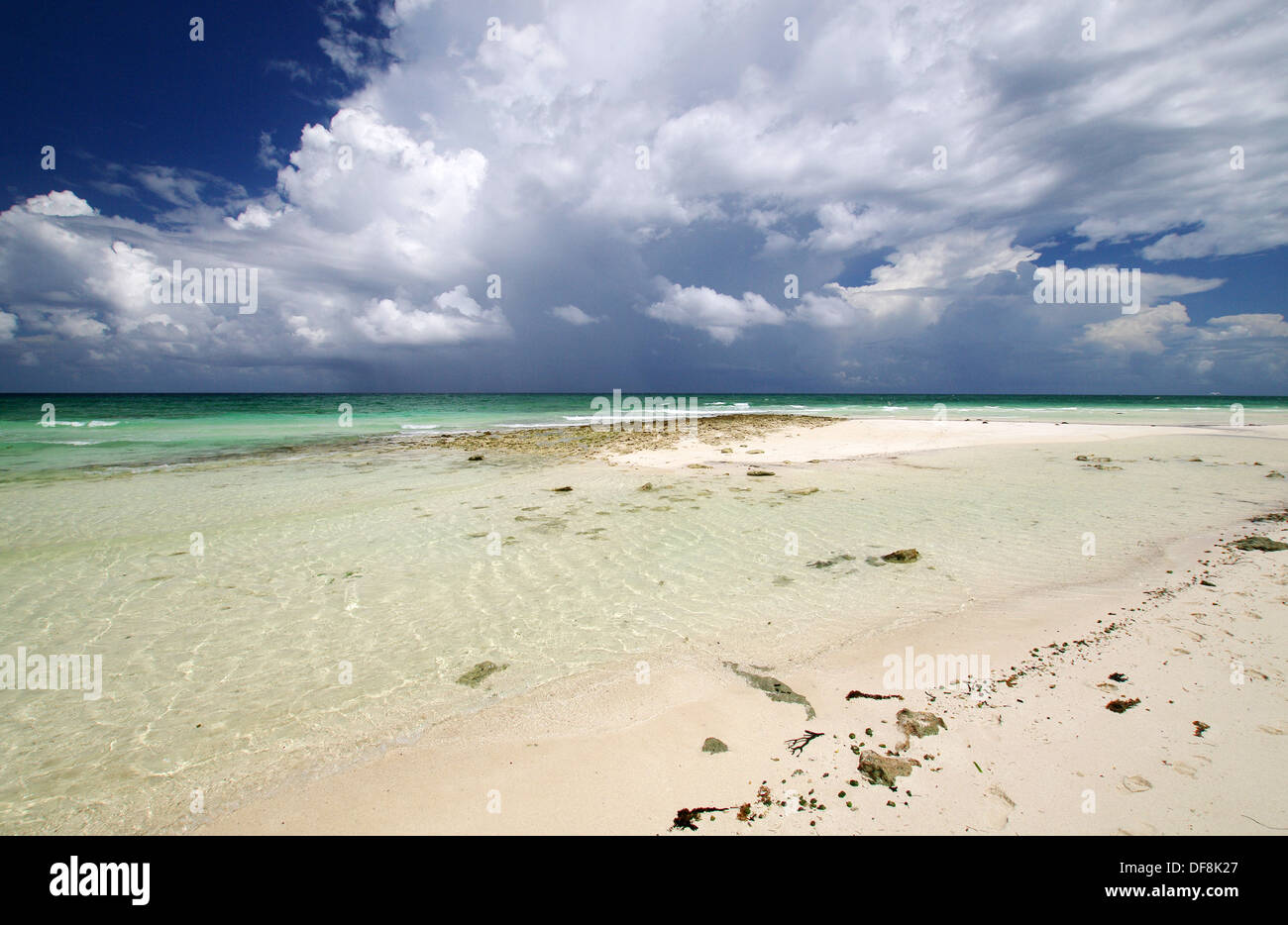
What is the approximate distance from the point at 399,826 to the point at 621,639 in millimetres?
2664

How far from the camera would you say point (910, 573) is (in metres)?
7.01

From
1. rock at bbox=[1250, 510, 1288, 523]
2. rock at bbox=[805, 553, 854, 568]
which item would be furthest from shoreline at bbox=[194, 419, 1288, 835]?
rock at bbox=[1250, 510, 1288, 523]

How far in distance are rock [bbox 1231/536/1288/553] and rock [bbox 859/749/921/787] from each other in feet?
26.5

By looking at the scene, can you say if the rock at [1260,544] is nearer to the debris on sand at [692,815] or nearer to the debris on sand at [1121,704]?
the debris on sand at [1121,704]

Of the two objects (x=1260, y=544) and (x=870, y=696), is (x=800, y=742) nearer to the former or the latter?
(x=870, y=696)

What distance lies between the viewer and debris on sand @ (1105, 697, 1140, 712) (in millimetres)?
3825

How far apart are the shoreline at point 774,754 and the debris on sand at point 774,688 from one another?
0.21ft

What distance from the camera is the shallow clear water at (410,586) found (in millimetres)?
3938

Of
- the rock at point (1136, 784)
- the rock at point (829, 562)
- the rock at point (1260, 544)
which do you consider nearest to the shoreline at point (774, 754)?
the rock at point (1136, 784)

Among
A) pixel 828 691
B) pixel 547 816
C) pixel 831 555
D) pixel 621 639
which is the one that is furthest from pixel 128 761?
pixel 831 555

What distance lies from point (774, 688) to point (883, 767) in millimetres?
1162

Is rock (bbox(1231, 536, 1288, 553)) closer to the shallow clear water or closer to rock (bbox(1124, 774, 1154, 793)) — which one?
the shallow clear water

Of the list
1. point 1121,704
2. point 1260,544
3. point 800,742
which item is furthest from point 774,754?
point 1260,544

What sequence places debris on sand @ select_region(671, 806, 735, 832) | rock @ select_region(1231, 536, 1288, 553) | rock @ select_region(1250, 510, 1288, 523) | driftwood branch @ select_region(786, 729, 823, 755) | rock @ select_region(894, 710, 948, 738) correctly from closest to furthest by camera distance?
debris on sand @ select_region(671, 806, 735, 832) → driftwood branch @ select_region(786, 729, 823, 755) → rock @ select_region(894, 710, 948, 738) → rock @ select_region(1231, 536, 1288, 553) → rock @ select_region(1250, 510, 1288, 523)
